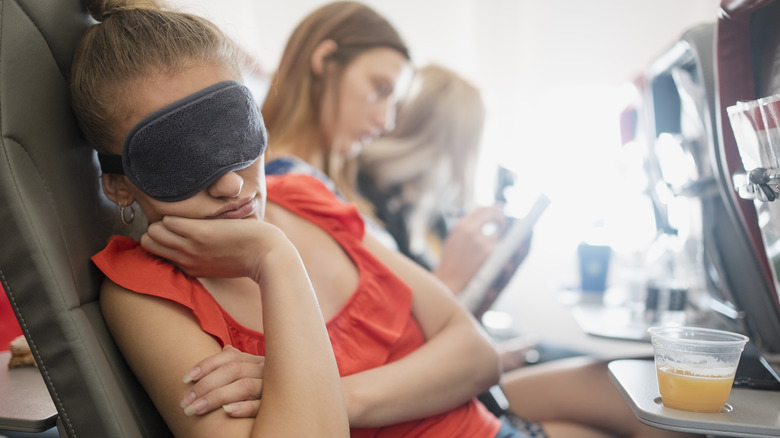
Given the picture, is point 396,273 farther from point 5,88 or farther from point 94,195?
point 5,88

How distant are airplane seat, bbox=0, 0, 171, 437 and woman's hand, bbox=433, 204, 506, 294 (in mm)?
1237

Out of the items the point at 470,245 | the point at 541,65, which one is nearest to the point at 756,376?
the point at 470,245

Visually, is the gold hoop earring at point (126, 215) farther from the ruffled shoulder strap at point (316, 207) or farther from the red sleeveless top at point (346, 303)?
the ruffled shoulder strap at point (316, 207)

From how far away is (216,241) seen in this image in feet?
2.99

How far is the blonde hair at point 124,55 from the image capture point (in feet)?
2.97

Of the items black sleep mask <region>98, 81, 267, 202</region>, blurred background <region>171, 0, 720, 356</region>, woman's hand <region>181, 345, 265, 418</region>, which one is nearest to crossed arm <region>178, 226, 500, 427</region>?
woman's hand <region>181, 345, 265, 418</region>

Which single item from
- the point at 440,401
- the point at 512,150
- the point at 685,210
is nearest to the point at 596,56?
the point at 512,150

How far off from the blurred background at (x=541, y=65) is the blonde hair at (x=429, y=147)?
89 centimetres

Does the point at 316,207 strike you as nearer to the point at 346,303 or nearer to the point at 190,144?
the point at 346,303

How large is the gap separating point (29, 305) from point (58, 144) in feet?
0.84

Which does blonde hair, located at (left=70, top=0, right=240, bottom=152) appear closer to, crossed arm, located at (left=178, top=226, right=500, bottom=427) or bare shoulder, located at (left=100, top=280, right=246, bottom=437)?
bare shoulder, located at (left=100, top=280, right=246, bottom=437)

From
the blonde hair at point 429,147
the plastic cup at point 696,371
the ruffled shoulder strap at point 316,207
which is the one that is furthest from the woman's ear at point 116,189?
the blonde hair at point 429,147

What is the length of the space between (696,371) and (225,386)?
24.7 inches

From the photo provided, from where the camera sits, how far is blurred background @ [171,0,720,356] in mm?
3623
